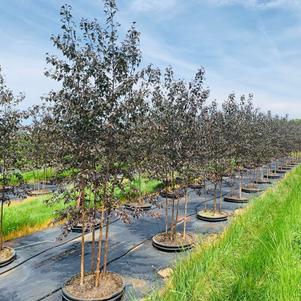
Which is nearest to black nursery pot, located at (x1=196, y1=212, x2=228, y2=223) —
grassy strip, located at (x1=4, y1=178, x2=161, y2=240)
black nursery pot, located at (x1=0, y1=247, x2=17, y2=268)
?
grassy strip, located at (x1=4, y1=178, x2=161, y2=240)

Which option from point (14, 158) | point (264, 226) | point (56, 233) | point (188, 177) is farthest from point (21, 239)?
point (264, 226)

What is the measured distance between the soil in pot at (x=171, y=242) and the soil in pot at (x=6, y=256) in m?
4.10

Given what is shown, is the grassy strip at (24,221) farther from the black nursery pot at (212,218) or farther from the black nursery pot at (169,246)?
the black nursery pot at (212,218)

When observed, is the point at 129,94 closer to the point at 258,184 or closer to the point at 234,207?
the point at 234,207

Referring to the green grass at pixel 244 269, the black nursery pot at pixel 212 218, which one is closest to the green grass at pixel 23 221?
the black nursery pot at pixel 212 218

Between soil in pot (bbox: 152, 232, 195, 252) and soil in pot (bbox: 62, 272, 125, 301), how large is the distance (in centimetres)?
250

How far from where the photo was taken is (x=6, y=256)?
9.30 m

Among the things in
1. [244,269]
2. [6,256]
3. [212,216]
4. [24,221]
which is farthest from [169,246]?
[24,221]

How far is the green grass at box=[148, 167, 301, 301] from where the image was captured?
16.2 feet

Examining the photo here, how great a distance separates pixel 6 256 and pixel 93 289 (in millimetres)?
3506

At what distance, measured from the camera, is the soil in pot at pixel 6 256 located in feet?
29.5

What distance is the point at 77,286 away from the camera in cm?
729

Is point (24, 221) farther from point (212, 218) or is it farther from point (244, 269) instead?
point (244, 269)

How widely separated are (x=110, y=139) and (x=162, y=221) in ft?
24.3
